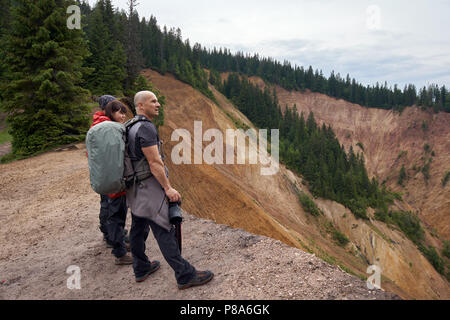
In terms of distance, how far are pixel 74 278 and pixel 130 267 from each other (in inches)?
31.1

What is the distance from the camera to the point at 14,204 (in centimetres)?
759

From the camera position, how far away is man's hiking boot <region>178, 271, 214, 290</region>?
3459mm

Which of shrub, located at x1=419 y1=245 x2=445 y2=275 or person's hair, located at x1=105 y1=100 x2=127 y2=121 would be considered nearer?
person's hair, located at x1=105 y1=100 x2=127 y2=121

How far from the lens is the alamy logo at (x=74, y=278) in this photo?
3.91 m

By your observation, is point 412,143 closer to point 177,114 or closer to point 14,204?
point 177,114

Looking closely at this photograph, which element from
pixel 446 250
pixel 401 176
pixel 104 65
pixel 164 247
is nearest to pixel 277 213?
pixel 104 65

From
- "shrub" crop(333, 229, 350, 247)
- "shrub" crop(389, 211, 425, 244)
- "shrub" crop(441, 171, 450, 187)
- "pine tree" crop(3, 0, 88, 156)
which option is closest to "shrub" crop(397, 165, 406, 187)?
"shrub" crop(441, 171, 450, 187)

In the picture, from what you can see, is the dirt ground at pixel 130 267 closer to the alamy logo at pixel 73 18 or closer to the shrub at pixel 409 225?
the alamy logo at pixel 73 18

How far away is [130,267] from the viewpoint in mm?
4270

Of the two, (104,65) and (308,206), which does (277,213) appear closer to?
(308,206)

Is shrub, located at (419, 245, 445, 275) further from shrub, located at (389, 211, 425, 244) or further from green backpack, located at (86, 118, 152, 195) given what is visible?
green backpack, located at (86, 118, 152, 195)

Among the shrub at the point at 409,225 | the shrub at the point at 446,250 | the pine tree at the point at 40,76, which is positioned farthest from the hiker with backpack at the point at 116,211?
the shrub at the point at 446,250
